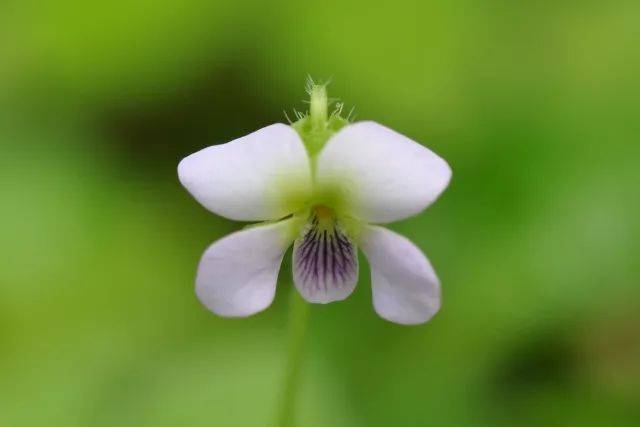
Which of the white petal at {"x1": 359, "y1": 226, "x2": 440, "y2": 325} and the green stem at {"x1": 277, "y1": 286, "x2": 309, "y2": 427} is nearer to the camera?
the white petal at {"x1": 359, "y1": 226, "x2": 440, "y2": 325}

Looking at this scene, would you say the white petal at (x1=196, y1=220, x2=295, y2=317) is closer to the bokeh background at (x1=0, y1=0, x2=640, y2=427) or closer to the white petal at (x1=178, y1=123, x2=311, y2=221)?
the white petal at (x1=178, y1=123, x2=311, y2=221)

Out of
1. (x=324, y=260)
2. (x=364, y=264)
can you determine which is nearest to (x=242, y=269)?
(x=324, y=260)

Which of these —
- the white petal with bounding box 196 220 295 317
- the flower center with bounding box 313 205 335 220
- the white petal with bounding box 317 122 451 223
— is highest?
the white petal with bounding box 317 122 451 223

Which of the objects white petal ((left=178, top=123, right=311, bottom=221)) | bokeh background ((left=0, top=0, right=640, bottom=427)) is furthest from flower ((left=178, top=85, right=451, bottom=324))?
bokeh background ((left=0, top=0, right=640, bottom=427))

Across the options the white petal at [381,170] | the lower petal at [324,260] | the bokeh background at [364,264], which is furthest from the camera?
the bokeh background at [364,264]

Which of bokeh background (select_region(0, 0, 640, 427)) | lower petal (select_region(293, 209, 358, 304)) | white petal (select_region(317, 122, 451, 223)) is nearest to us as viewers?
white petal (select_region(317, 122, 451, 223))

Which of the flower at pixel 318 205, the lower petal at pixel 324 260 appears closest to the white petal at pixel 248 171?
the flower at pixel 318 205

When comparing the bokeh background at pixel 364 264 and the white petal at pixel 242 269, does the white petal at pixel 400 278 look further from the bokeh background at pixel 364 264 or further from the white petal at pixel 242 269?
the bokeh background at pixel 364 264
